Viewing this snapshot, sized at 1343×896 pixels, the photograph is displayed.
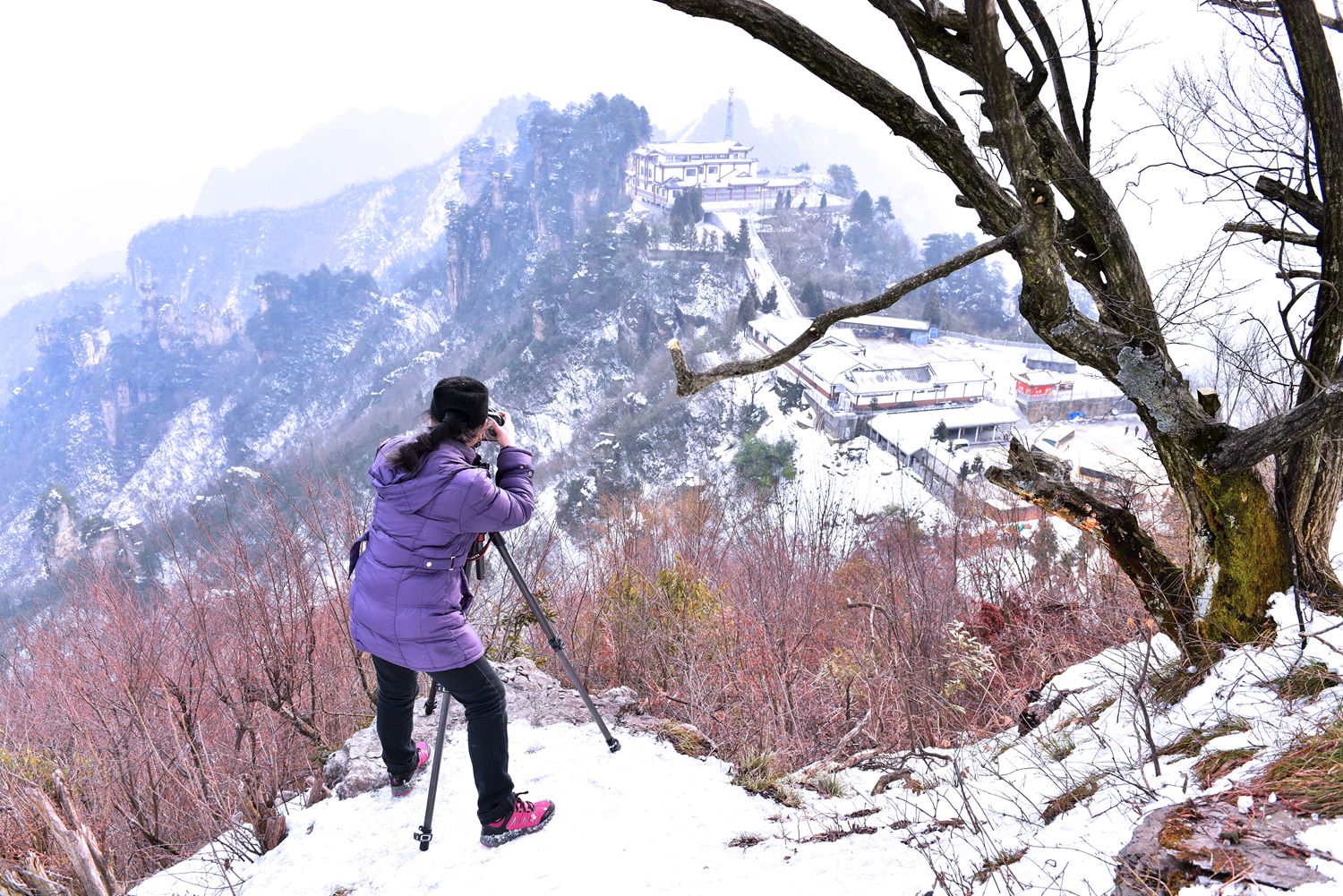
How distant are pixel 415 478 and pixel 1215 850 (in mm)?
2282

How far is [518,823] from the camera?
8.91 feet

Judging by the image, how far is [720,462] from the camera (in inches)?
1529

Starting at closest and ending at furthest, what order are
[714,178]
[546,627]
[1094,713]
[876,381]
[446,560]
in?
1. [446,560]
2. [1094,713]
3. [546,627]
4. [876,381]
5. [714,178]

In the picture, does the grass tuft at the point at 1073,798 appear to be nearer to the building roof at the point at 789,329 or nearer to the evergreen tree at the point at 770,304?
the building roof at the point at 789,329

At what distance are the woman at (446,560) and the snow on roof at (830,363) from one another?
3683cm

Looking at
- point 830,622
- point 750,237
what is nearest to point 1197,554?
point 830,622

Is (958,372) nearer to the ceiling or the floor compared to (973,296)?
nearer to the floor

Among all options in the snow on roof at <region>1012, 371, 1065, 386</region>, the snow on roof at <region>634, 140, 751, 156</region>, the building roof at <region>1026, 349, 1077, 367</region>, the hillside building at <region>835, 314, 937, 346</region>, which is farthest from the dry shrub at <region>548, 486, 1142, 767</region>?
the snow on roof at <region>634, 140, 751, 156</region>

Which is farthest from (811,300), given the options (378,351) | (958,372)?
(378,351)

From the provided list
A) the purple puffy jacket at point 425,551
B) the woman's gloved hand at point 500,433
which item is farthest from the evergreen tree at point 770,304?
the purple puffy jacket at point 425,551

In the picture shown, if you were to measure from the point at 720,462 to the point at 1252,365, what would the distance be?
118 ft

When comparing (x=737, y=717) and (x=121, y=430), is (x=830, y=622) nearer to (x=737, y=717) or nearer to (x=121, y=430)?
(x=737, y=717)

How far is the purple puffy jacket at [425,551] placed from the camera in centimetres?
240

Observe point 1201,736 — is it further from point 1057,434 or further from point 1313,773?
point 1057,434
